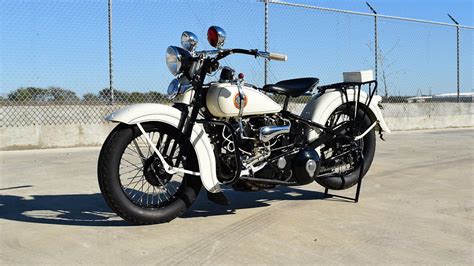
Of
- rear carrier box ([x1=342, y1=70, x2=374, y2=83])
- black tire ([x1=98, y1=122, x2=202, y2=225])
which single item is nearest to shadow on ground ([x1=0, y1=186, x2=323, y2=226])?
black tire ([x1=98, y1=122, x2=202, y2=225])

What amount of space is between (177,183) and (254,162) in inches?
25.3

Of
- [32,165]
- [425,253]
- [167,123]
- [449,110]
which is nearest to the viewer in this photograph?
[425,253]

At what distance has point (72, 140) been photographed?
7492 mm

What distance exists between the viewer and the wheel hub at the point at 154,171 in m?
3.25

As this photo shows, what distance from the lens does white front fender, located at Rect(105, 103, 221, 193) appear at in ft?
10.0

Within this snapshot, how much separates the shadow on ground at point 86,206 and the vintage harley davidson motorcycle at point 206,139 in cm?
27

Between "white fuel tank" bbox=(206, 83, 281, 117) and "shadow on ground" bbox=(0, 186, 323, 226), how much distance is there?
31.4 inches

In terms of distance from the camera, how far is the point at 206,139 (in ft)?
10.9

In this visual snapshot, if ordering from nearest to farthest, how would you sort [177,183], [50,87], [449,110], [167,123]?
[167,123]
[177,183]
[50,87]
[449,110]

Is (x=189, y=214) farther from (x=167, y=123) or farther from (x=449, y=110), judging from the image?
(x=449, y=110)

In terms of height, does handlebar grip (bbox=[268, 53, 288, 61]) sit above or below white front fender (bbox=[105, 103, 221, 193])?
above

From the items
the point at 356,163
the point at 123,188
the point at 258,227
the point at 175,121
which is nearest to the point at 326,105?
the point at 356,163

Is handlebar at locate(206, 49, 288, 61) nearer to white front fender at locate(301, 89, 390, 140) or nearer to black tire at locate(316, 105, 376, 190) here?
white front fender at locate(301, 89, 390, 140)

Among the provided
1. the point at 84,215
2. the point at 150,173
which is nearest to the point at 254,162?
the point at 150,173
